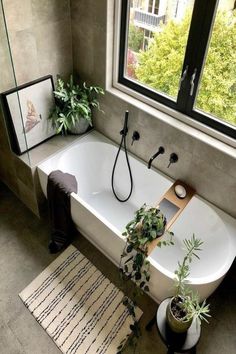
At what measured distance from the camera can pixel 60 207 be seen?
234cm

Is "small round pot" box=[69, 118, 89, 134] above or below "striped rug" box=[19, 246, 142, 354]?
above

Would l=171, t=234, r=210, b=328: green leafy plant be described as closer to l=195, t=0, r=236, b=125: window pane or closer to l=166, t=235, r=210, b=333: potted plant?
l=166, t=235, r=210, b=333: potted plant

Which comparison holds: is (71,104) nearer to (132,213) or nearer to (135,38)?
(135,38)

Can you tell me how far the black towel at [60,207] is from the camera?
7.41ft

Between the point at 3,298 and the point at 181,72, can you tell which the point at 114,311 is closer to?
the point at 3,298

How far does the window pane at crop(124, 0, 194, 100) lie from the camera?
1999mm

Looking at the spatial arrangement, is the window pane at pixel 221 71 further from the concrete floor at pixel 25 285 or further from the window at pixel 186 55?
the concrete floor at pixel 25 285

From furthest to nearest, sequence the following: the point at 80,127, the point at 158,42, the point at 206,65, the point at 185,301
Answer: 1. the point at 80,127
2. the point at 158,42
3. the point at 206,65
4. the point at 185,301

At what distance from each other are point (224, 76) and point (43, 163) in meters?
1.40

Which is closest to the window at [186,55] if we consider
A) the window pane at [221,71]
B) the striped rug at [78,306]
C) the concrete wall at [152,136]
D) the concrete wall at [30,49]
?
the window pane at [221,71]

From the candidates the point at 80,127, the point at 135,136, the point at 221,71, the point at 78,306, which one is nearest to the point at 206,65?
the point at 221,71

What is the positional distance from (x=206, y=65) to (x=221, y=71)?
0.11m

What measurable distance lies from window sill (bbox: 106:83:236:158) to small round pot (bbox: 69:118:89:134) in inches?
12.9

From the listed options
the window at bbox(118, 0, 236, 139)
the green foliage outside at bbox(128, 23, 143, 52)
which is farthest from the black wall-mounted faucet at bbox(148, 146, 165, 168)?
the green foliage outside at bbox(128, 23, 143, 52)
